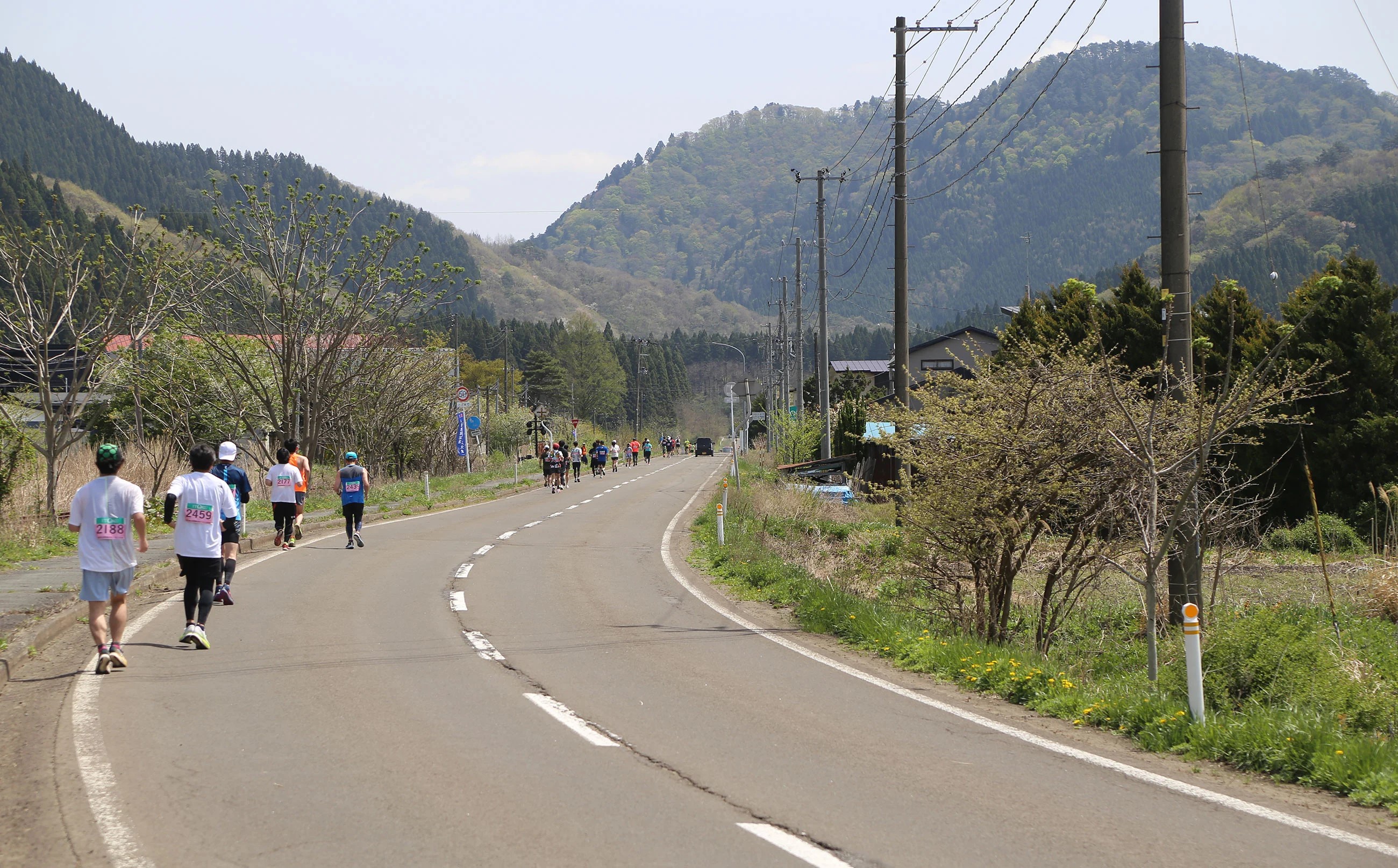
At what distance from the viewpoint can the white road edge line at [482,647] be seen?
966 centimetres

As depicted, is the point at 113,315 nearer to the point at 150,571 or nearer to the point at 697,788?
the point at 150,571

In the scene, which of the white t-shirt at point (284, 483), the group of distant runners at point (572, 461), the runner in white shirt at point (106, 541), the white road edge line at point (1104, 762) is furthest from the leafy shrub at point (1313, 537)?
the group of distant runners at point (572, 461)

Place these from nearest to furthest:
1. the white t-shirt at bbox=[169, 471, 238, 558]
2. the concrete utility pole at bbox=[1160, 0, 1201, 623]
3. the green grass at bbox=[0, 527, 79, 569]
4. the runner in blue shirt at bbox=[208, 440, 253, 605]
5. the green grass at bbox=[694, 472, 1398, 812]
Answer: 1. the green grass at bbox=[694, 472, 1398, 812]
2. the concrete utility pole at bbox=[1160, 0, 1201, 623]
3. the white t-shirt at bbox=[169, 471, 238, 558]
4. the runner in blue shirt at bbox=[208, 440, 253, 605]
5. the green grass at bbox=[0, 527, 79, 569]

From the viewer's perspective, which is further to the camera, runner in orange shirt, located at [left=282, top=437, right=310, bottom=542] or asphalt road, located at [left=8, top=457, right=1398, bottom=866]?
runner in orange shirt, located at [left=282, top=437, right=310, bottom=542]

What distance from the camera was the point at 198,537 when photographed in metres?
9.70

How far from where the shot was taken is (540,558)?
1841cm

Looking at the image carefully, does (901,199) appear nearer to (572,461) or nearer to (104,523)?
(104,523)

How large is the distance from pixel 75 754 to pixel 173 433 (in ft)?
74.1

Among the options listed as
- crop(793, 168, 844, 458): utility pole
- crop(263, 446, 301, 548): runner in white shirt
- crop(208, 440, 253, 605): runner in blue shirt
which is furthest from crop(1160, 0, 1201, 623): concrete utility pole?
crop(793, 168, 844, 458): utility pole

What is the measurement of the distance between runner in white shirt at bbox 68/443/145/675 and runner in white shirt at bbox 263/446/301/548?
9.10 m

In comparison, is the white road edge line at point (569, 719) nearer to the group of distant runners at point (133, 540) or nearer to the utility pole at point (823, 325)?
the group of distant runners at point (133, 540)

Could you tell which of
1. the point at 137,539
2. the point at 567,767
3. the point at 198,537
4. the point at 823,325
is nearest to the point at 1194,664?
the point at 567,767

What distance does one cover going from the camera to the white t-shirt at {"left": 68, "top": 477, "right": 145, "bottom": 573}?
8.52 m

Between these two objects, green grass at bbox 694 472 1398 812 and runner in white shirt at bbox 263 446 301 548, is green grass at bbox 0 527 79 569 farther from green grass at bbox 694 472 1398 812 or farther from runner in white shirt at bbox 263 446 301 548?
green grass at bbox 694 472 1398 812
